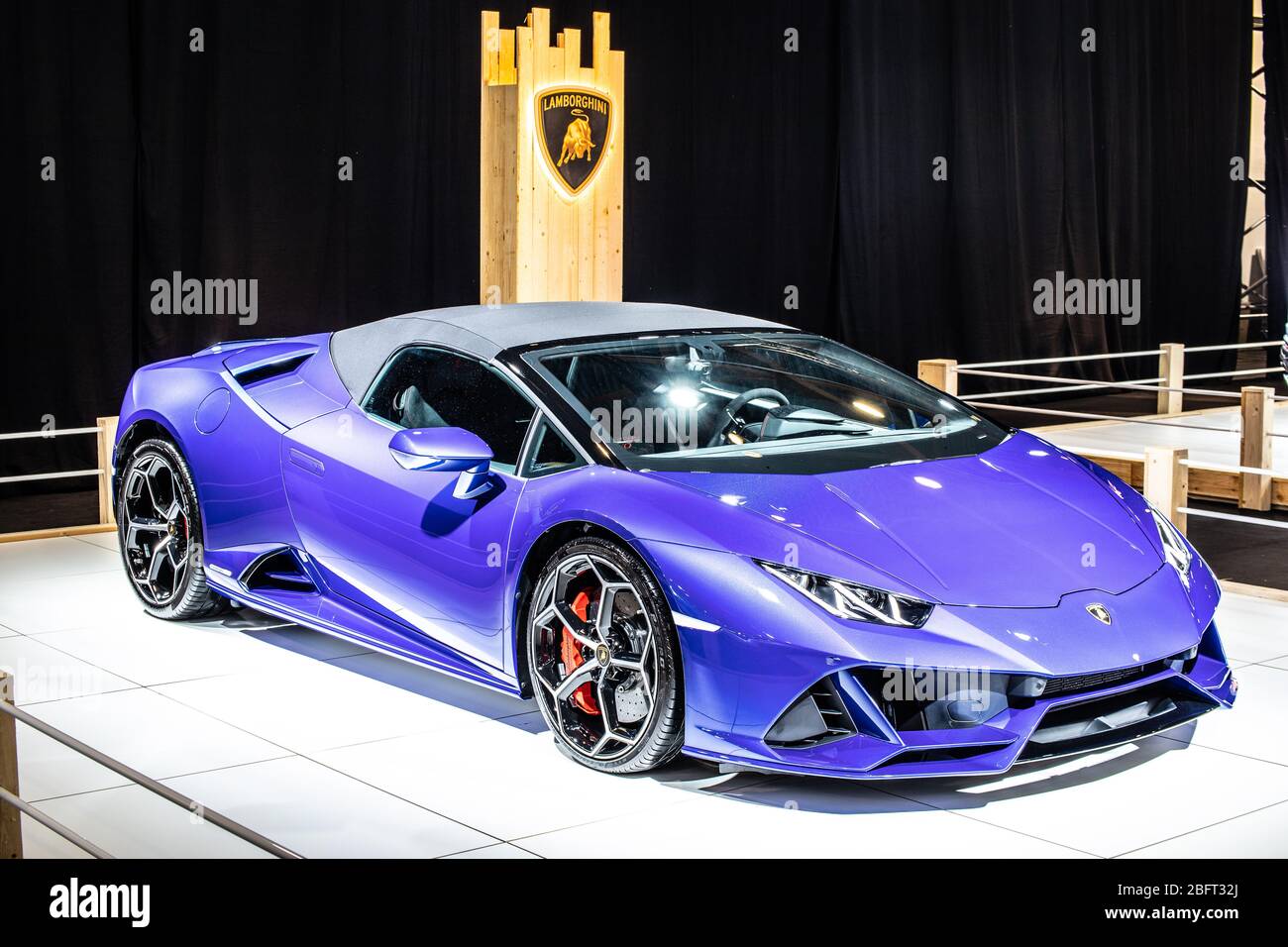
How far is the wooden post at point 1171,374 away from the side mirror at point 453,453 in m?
8.68

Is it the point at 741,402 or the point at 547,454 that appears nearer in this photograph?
the point at 547,454

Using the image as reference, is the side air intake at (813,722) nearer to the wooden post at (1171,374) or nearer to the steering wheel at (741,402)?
the steering wheel at (741,402)

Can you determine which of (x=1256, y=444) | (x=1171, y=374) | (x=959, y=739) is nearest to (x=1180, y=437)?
(x=1171, y=374)

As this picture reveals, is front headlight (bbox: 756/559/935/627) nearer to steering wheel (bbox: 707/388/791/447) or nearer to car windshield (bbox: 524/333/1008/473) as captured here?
car windshield (bbox: 524/333/1008/473)

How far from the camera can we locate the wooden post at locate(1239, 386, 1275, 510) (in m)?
9.31

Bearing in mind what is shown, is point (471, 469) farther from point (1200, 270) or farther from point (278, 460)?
point (1200, 270)

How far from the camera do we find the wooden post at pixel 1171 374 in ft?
40.2

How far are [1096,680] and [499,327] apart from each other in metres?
2.11

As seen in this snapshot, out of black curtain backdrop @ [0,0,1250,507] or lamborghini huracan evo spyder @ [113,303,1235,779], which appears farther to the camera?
black curtain backdrop @ [0,0,1250,507]

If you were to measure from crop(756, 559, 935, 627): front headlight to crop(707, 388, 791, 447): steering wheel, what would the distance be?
92 centimetres

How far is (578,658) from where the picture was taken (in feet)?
14.2

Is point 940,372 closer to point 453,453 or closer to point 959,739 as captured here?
point 453,453

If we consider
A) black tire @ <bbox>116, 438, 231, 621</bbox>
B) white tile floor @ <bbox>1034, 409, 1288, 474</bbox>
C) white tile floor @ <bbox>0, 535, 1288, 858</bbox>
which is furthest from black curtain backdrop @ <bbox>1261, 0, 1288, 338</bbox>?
black tire @ <bbox>116, 438, 231, 621</bbox>
